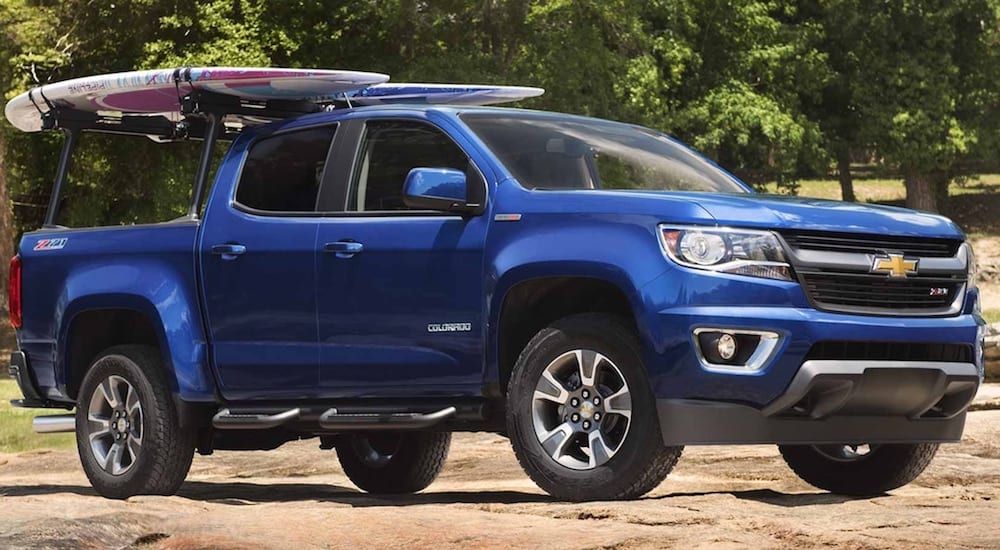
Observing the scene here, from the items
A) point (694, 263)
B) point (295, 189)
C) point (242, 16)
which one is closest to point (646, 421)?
point (694, 263)

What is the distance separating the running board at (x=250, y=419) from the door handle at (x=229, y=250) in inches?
30.1

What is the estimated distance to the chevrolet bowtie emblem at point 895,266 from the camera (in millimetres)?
7602

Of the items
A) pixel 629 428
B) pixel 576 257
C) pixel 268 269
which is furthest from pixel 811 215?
pixel 268 269

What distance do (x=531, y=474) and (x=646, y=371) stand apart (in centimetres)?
71

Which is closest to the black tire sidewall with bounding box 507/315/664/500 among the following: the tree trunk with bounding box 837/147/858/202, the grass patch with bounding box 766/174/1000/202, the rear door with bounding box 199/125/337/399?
the rear door with bounding box 199/125/337/399

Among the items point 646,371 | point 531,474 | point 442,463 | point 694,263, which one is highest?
point 694,263

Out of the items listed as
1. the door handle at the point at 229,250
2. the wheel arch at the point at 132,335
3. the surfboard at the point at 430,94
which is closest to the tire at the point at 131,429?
the wheel arch at the point at 132,335

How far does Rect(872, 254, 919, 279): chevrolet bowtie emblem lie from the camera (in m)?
7.60

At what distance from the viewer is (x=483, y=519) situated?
7035 millimetres

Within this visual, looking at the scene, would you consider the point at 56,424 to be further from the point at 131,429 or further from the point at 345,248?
the point at 345,248

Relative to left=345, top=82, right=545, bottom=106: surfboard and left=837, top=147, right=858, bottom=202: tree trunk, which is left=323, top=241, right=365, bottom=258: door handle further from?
left=837, top=147, right=858, bottom=202: tree trunk

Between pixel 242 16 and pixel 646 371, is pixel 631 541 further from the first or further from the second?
pixel 242 16

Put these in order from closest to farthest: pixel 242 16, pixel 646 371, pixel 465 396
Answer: pixel 646 371 < pixel 465 396 < pixel 242 16

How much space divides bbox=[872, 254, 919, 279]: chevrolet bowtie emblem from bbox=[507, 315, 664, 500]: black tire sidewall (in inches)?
41.3
